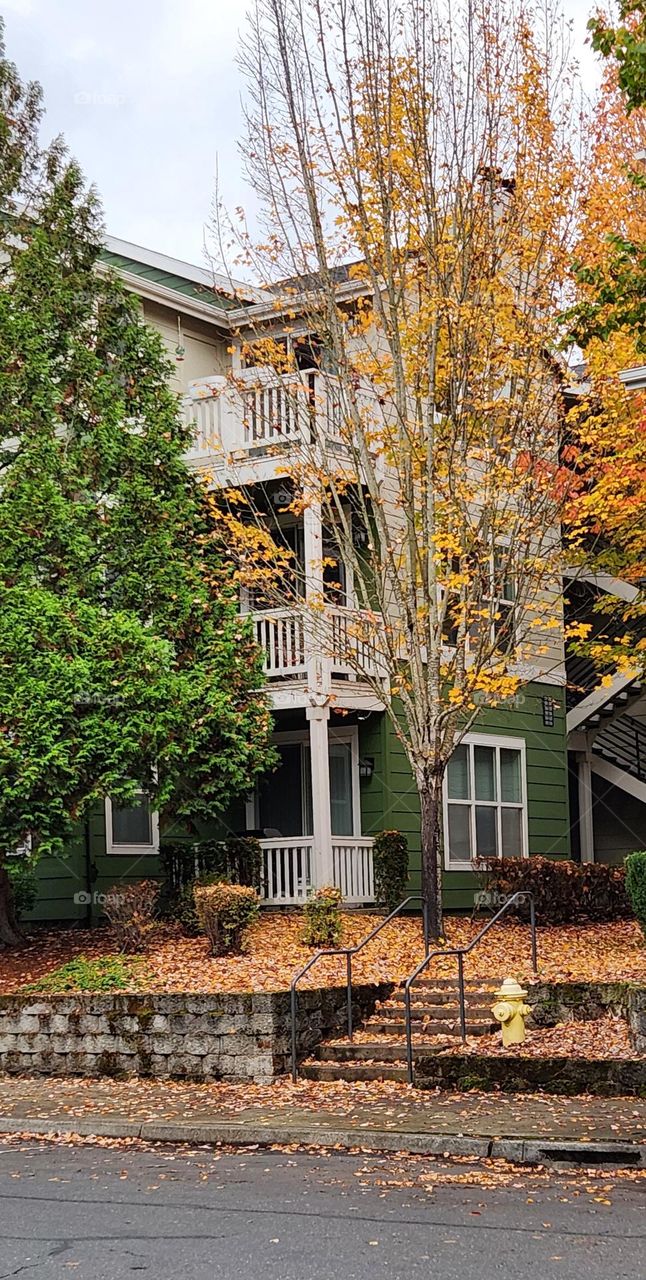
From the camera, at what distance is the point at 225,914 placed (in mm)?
15859

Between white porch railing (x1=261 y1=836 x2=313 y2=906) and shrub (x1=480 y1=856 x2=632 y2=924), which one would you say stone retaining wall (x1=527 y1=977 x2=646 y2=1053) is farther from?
white porch railing (x1=261 y1=836 x2=313 y2=906)

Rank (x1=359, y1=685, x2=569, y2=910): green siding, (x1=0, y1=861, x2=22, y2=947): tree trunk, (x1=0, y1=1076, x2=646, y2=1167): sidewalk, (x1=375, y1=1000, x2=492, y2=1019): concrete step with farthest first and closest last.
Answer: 1. (x1=359, y1=685, x2=569, y2=910): green siding
2. (x1=0, y1=861, x2=22, y2=947): tree trunk
3. (x1=375, y1=1000, x2=492, y2=1019): concrete step
4. (x1=0, y1=1076, x2=646, y2=1167): sidewalk

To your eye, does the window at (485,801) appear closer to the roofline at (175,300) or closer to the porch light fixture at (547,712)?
the porch light fixture at (547,712)

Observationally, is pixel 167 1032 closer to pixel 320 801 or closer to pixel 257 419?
pixel 320 801

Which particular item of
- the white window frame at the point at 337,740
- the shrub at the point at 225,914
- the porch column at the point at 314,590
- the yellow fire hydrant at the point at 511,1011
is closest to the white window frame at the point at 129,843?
the white window frame at the point at 337,740

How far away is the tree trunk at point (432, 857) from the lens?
1670cm

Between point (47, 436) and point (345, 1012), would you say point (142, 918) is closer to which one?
point (345, 1012)

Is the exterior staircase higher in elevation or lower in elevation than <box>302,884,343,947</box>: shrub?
lower

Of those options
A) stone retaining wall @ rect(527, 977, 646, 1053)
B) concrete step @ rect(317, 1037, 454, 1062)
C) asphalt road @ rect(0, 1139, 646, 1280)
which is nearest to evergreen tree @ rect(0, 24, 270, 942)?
concrete step @ rect(317, 1037, 454, 1062)

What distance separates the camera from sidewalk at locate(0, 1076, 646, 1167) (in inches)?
400

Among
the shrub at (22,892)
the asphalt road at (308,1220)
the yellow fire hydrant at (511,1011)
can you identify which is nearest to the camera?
the asphalt road at (308,1220)

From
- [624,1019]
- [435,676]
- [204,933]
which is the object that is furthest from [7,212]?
[624,1019]

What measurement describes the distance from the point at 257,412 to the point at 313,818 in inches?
219

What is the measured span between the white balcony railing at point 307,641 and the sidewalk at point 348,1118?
6.15 m
